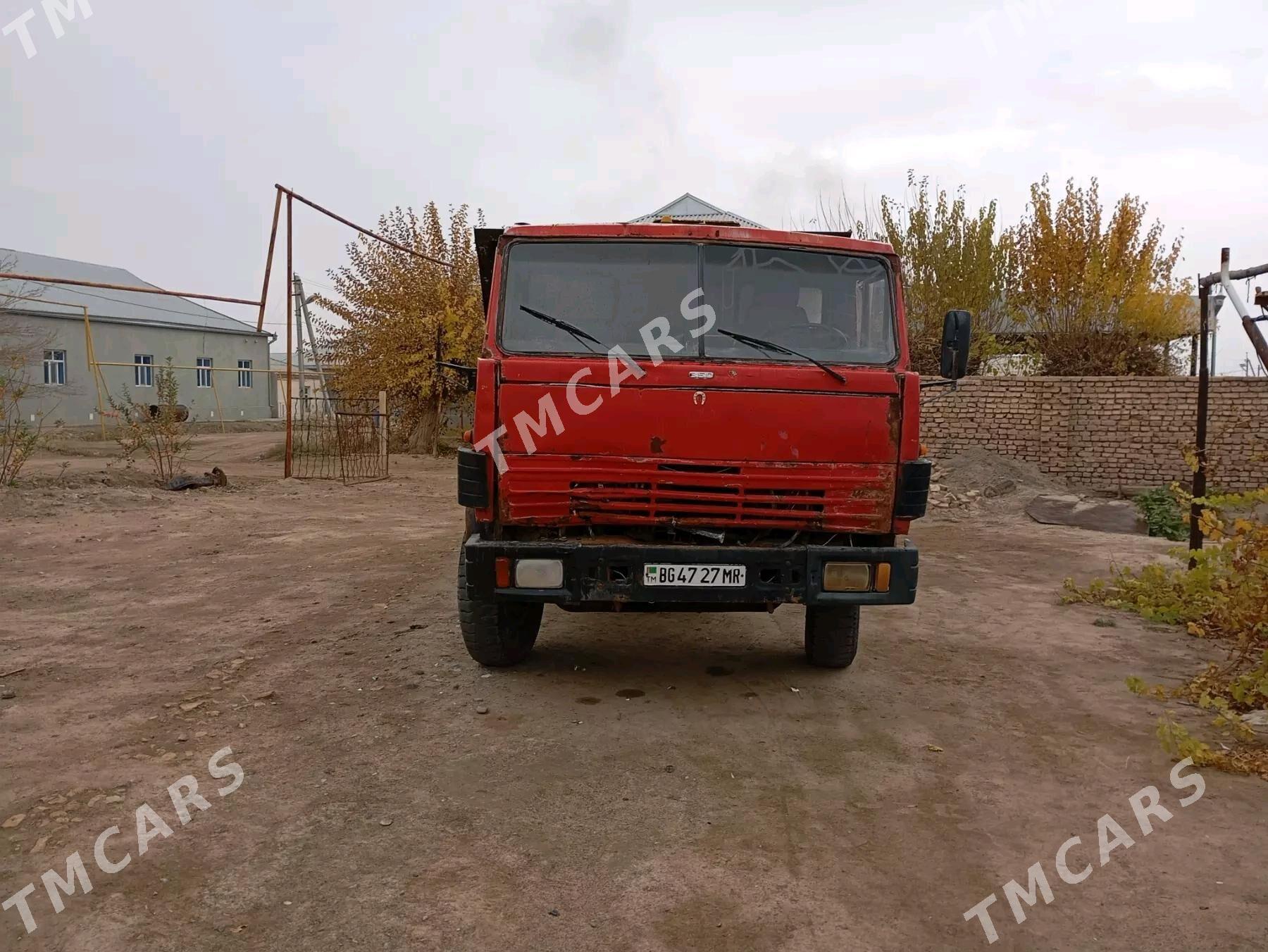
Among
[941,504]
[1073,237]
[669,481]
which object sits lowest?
[941,504]

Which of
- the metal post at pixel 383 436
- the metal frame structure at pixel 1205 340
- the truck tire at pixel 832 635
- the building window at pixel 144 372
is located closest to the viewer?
the truck tire at pixel 832 635

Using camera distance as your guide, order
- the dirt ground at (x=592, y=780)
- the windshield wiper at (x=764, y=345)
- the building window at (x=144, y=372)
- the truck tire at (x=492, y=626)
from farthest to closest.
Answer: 1. the building window at (x=144, y=372)
2. the truck tire at (x=492, y=626)
3. the windshield wiper at (x=764, y=345)
4. the dirt ground at (x=592, y=780)

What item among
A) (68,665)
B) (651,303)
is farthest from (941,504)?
(68,665)

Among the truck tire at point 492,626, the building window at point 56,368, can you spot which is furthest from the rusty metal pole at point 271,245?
the building window at point 56,368

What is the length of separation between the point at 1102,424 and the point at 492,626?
44.1 ft

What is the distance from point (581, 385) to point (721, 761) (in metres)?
1.76

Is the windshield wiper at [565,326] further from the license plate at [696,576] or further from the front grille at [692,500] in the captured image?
the license plate at [696,576]

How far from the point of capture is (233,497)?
12.4 m

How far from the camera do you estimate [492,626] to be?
480 centimetres

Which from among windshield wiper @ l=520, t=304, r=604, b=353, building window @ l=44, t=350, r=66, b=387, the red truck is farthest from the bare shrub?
building window @ l=44, t=350, r=66, b=387

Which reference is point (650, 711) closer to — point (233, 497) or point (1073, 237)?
point (233, 497)

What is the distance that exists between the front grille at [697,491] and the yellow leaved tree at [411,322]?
15.5m

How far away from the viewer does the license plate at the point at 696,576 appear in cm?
425

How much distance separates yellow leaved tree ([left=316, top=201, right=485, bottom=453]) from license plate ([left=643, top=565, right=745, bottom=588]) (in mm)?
15810
